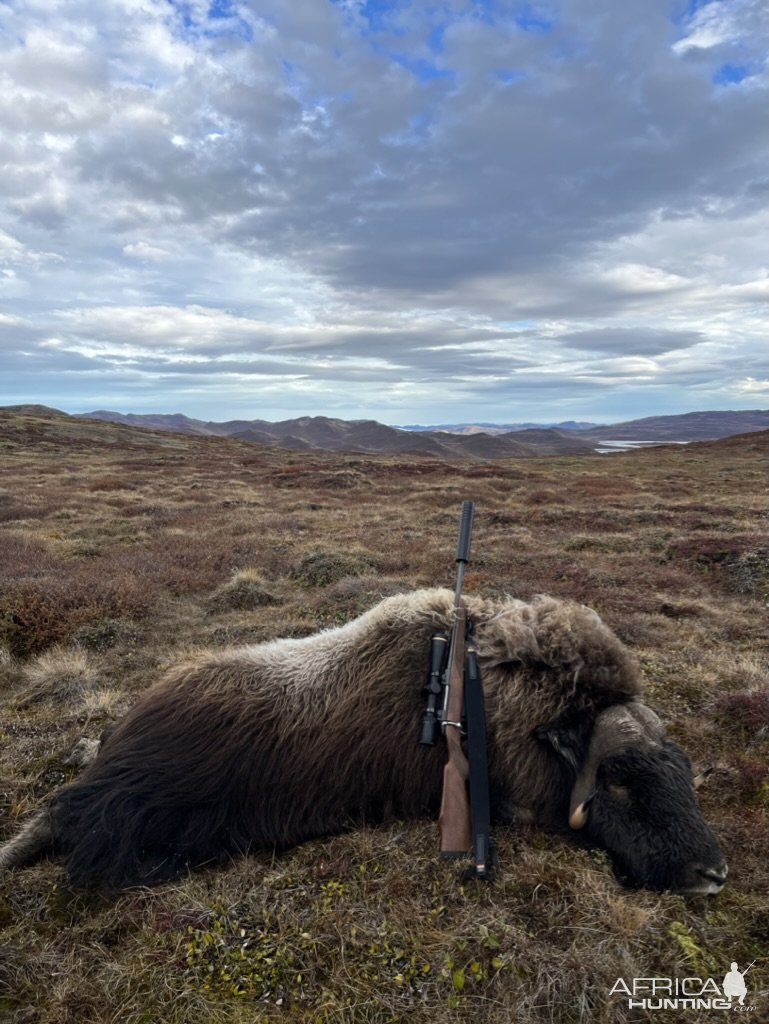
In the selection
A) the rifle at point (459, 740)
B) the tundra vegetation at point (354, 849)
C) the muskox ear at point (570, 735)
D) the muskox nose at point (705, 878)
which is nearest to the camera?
the tundra vegetation at point (354, 849)

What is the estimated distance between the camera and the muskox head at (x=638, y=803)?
10.3ft

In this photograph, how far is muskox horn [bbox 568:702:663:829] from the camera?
3346 mm

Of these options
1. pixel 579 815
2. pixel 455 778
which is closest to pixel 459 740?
pixel 455 778

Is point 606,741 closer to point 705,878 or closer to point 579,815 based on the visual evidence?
point 579,815

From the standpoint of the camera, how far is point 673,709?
5.48 m

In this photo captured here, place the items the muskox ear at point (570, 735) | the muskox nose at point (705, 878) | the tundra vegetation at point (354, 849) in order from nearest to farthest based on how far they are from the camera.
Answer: the tundra vegetation at point (354, 849) < the muskox nose at point (705, 878) < the muskox ear at point (570, 735)

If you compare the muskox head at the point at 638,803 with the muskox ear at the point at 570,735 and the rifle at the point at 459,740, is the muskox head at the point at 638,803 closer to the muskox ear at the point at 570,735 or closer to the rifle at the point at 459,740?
the muskox ear at the point at 570,735

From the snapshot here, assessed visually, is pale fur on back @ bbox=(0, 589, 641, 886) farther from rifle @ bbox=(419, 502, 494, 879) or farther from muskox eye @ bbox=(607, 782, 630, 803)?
muskox eye @ bbox=(607, 782, 630, 803)

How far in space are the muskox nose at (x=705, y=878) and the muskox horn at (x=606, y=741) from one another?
57cm

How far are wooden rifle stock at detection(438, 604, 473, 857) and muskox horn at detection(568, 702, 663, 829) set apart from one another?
633 millimetres

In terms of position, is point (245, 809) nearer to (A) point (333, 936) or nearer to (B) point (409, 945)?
(A) point (333, 936)

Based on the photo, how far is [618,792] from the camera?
3332 millimetres

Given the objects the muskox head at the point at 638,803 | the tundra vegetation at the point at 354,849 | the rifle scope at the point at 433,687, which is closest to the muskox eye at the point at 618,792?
the muskox head at the point at 638,803

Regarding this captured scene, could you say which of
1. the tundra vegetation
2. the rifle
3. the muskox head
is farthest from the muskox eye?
the rifle
